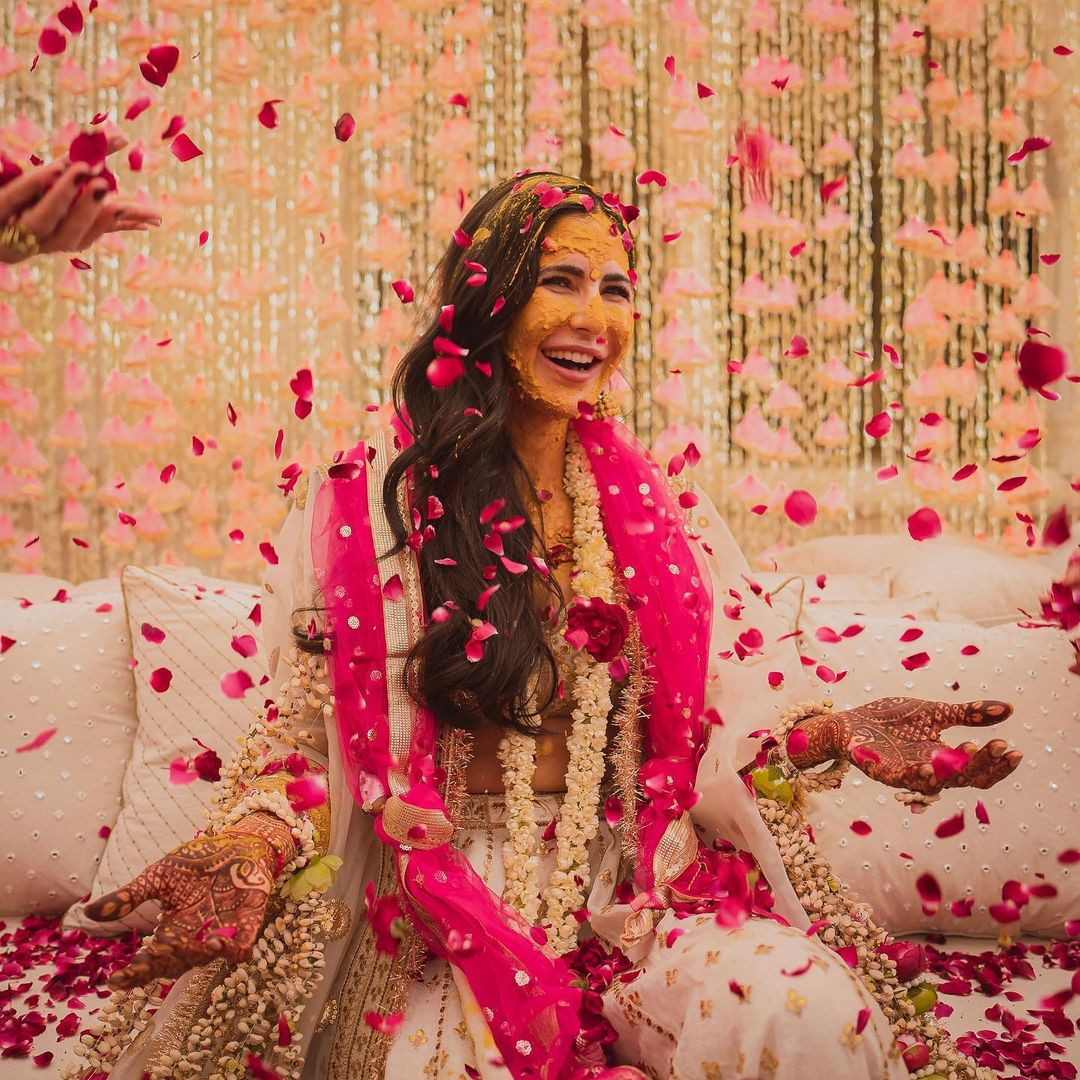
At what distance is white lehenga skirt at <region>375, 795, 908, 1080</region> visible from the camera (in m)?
1.17

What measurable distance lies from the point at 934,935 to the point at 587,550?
3.33 feet

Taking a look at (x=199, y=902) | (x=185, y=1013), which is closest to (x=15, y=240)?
(x=199, y=902)

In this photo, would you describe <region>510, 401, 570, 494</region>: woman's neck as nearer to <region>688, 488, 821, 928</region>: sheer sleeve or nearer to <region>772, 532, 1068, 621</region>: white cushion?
<region>688, 488, 821, 928</region>: sheer sleeve

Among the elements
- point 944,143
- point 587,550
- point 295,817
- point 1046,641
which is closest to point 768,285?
point 944,143

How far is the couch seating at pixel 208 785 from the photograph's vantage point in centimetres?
198

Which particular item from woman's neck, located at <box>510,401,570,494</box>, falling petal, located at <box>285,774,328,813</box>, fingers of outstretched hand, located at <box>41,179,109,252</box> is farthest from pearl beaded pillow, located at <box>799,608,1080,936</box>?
fingers of outstretched hand, located at <box>41,179,109,252</box>

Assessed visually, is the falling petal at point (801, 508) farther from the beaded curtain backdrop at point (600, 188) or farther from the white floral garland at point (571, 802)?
the white floral garland at point (571, 802)

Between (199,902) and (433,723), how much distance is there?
0.44 metres

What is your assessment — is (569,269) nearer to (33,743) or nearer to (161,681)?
(161,681)

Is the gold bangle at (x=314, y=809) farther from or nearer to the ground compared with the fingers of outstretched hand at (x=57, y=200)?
nearer to the ground

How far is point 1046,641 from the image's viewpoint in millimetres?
2215

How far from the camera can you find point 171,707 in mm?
2125

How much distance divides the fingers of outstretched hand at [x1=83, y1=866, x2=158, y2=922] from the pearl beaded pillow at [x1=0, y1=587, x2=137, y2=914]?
0.92 metres

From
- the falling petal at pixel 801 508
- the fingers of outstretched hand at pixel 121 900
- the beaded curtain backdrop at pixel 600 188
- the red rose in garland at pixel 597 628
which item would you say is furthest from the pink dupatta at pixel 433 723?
the beaded curtain backdrop at pixel 600 188
